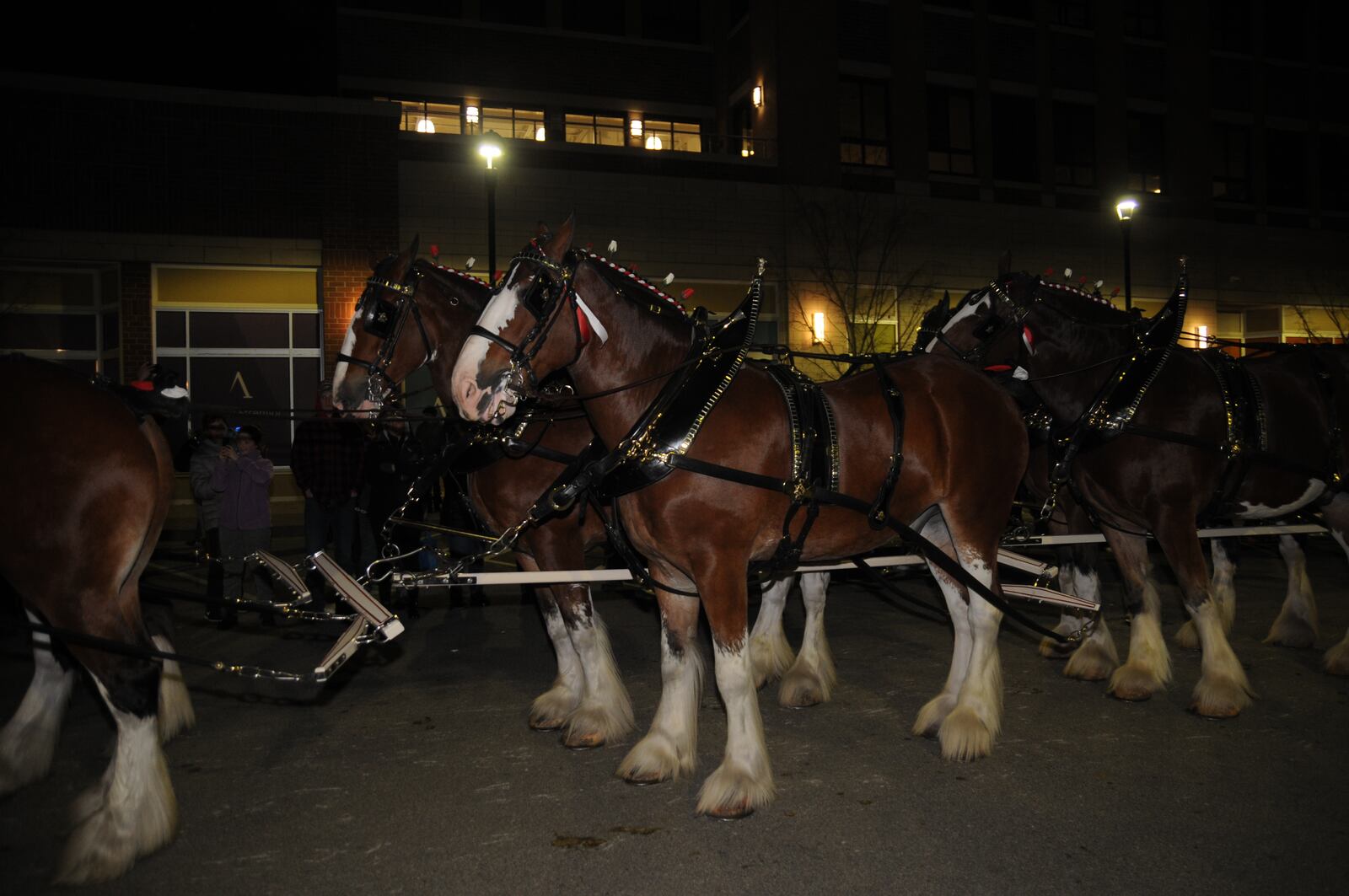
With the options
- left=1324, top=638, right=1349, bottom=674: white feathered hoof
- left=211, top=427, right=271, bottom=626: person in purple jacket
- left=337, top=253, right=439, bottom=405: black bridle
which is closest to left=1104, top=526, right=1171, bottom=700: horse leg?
left=1324, top=638, right=1349, bottom=674: white feathered hoof

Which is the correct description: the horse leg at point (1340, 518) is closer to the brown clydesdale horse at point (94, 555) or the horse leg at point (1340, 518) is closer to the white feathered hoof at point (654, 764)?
the white feathered hoof at point (654, 764)

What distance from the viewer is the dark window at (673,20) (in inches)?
861

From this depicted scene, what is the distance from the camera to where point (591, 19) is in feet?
69.9

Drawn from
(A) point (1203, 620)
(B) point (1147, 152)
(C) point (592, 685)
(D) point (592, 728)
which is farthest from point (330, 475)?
(B) point (1147, 152)

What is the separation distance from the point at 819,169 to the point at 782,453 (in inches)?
648

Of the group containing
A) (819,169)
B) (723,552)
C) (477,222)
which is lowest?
(723,552)

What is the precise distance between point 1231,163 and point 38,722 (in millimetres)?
27435

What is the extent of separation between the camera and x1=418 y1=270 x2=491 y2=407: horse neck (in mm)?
6070

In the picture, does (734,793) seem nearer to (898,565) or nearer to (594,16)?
(898,565)

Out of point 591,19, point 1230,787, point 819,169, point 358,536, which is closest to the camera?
point 1230,787

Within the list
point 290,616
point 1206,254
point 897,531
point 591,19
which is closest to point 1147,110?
point 1206,254

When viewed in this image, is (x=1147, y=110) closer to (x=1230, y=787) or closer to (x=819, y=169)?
(x=819, y=169)

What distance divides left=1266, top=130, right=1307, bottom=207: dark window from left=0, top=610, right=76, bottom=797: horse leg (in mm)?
27890

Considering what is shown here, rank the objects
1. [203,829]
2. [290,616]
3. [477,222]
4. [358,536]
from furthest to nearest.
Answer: [477,222] → [358,536] → [290,616] → [203,829]
